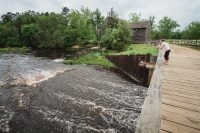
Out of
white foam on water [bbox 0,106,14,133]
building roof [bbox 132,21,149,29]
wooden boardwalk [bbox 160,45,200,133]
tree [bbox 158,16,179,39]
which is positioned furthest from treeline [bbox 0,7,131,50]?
wooden boardwalk [bbox 160,45,200,133]

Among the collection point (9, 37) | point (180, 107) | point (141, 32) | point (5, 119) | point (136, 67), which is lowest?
point (5, 119)

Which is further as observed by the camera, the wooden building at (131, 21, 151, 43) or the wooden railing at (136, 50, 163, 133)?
the wooden building at (131, 21, 151, 43)

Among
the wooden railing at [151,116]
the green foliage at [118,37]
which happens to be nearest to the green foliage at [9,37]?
the green foliage at [118,37]

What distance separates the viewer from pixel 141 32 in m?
48.0

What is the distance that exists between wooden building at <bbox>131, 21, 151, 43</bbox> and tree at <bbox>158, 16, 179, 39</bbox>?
21.7m

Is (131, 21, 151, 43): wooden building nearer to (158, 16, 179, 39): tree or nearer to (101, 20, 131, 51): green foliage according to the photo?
(101, 20, 131, 51): green foliage

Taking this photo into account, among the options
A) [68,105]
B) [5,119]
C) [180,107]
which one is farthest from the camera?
[68,105]

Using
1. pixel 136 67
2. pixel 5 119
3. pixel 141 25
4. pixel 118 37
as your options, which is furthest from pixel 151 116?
pixel 141 25

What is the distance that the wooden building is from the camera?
154ft

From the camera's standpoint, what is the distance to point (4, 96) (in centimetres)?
1083

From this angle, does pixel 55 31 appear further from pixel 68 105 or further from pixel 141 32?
pixel 68 105

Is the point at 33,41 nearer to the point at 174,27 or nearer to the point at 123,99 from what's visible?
the point at 123,99

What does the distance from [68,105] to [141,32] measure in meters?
42.7

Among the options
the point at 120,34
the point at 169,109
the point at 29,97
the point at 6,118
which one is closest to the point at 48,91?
the point at 29,97
